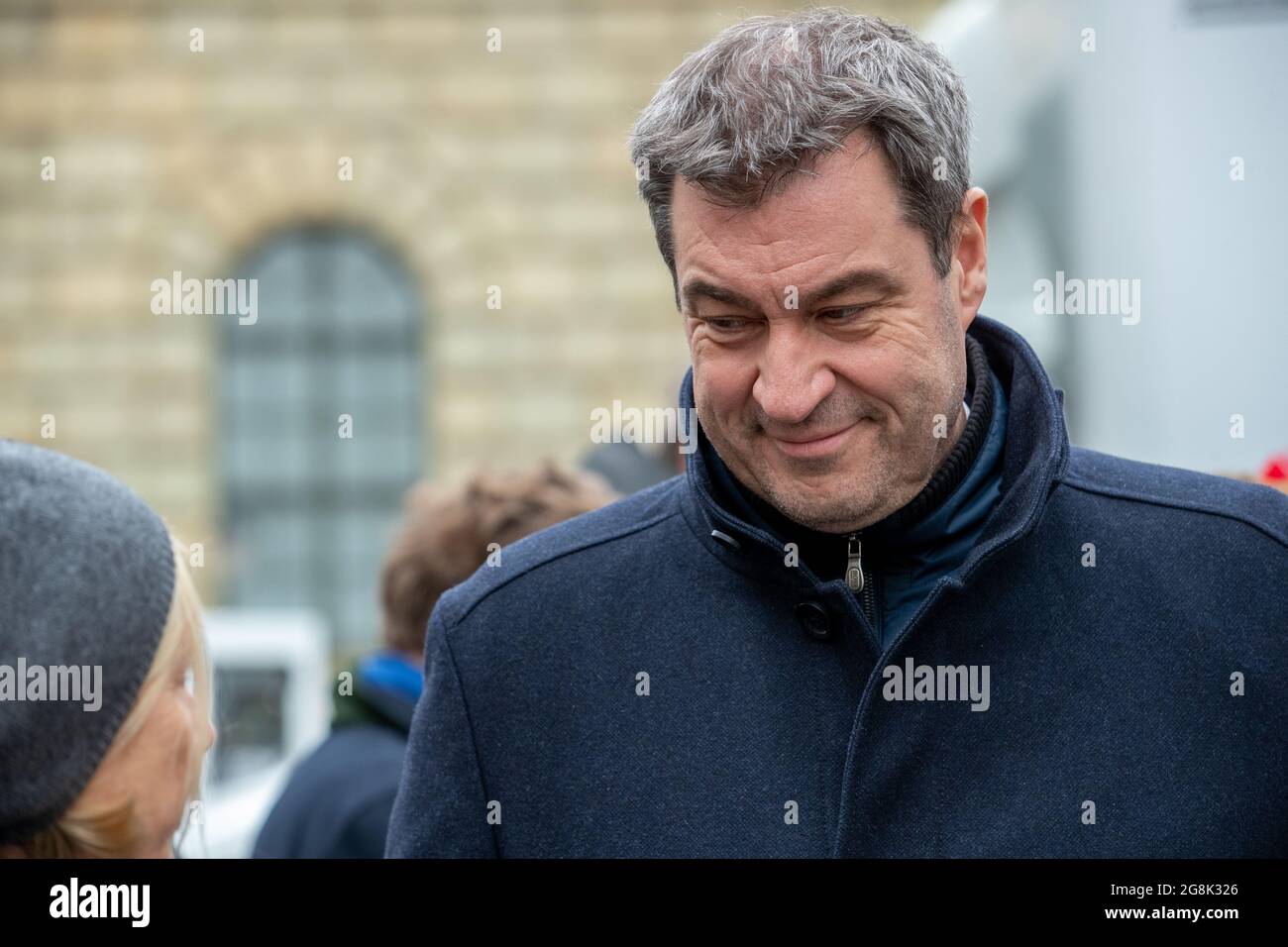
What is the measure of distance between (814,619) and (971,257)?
0.43m

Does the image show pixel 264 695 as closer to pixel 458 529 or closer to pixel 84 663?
pixel 458 529

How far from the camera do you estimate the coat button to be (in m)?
1.74

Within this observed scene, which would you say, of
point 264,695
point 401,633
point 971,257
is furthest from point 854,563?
point 264,695

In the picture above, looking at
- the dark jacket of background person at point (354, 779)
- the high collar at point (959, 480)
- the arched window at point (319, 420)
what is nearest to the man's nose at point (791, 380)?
the high collar at point (959, 480)

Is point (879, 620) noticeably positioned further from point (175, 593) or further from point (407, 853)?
point (175, 593)

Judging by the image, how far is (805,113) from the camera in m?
1.68

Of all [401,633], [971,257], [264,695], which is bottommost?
[264,695]

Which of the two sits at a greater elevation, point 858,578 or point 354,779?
point 858,578

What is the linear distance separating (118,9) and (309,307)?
7.87 ft

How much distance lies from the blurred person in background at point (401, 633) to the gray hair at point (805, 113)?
1508 millimetres

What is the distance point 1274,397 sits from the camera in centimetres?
336

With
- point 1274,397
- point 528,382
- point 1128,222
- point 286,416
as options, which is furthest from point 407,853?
point 286,416

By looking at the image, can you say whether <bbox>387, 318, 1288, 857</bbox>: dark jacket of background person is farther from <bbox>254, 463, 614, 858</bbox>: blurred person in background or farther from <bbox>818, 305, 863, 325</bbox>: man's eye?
<bbox>254, 463, 614, 858</bbox>: blurred person in background

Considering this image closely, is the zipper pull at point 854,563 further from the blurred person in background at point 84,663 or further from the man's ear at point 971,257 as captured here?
the blurred person in background at point 84,663
